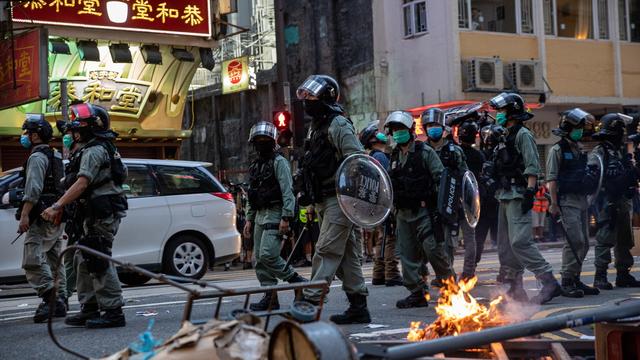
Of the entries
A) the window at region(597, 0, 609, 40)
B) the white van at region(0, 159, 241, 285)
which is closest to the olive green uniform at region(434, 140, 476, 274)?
the white van at region(0, 159, 241, 285)

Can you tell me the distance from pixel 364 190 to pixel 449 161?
2.79 metres

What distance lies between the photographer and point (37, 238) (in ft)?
28.0

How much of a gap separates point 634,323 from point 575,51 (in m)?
22.1

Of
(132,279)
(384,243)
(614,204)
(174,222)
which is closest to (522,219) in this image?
(614,204)

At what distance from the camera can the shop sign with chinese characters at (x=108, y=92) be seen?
64.1 feet

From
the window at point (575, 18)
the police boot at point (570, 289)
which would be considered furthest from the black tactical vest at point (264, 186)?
the window at point (575, 18)

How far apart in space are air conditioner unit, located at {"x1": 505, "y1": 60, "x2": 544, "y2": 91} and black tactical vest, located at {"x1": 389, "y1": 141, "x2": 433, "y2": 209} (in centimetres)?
1545

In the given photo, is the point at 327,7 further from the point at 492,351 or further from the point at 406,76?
the point at 492,351

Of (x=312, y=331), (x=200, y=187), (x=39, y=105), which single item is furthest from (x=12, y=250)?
(x=312, y=331)

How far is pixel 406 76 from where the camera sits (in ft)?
79.5

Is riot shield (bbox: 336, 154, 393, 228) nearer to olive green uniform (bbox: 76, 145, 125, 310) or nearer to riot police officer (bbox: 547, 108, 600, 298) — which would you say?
olive green uniform (bbox: 76, 145, 125, 310)

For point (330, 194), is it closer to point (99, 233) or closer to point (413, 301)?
point (413, 301)

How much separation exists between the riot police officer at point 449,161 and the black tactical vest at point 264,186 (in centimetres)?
151

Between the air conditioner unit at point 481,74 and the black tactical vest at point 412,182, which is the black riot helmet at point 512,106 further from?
the air conditioner unit at point 481,74
